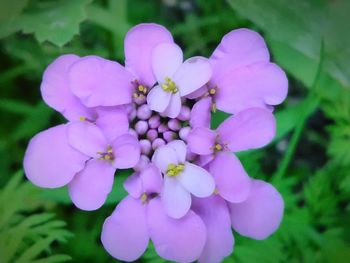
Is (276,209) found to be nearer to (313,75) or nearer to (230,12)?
(313,75)

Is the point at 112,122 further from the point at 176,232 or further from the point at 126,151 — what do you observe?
the point at 176,232

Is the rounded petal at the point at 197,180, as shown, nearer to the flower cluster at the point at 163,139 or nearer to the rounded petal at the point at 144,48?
the flower cluster at the point at 163,139

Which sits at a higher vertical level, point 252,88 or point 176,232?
point 252,88

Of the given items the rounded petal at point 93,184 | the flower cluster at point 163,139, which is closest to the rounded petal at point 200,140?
the flower cluster at point 163,139

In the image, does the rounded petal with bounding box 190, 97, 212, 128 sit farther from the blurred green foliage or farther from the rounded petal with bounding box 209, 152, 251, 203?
the blurred green foliage

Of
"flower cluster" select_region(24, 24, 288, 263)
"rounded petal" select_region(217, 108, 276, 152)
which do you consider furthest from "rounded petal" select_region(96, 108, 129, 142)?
"rounded petal" select_region(217, 108, 276, 152)

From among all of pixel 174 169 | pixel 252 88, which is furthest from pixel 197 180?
pixel 252 88

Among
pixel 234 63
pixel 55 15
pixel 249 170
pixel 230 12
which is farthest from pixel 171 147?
pixel 230 12
